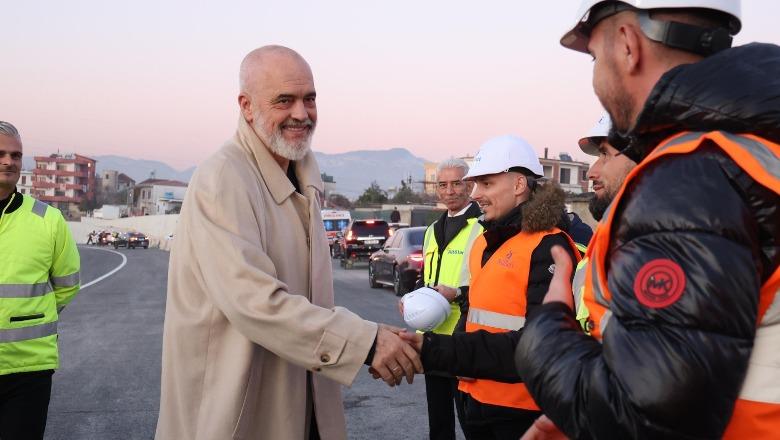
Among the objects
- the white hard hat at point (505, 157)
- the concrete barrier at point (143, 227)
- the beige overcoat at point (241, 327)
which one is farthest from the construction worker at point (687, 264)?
the concrete barrier at point (143, 227)

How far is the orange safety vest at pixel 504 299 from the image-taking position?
3.35m

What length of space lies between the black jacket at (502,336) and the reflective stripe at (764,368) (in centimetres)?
119

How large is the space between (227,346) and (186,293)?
10.9 inches

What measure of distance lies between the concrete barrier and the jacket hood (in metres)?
56.9

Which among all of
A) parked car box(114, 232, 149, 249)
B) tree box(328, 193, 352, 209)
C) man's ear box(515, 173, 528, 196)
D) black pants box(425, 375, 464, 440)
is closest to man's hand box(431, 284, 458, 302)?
black pants box(425, 375, 464, 440)

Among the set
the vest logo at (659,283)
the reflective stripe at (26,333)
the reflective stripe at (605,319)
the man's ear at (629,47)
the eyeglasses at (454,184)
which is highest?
the eyeglasses at (454,184)

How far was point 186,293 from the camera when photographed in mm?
2699

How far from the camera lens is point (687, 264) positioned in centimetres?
120

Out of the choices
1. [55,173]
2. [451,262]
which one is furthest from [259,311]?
[55,173]

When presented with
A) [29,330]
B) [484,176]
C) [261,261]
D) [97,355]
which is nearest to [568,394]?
[261,261]

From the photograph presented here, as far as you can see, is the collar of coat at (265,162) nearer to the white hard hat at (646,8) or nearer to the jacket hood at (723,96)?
the white hard hat at (646,8)

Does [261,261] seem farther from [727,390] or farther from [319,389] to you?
[727,390]

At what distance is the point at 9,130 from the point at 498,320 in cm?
321

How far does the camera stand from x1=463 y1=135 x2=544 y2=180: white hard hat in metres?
4.01
